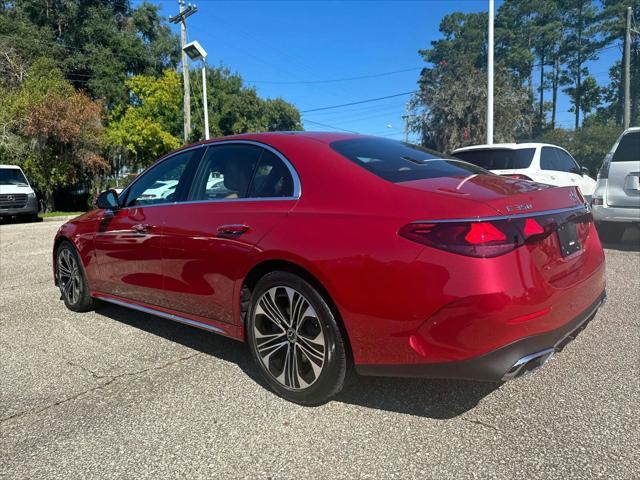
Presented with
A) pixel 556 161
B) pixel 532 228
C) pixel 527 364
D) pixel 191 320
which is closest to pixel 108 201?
pixel 191 320

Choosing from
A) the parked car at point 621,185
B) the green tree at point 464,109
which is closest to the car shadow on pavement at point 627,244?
the parked car at point 621,185

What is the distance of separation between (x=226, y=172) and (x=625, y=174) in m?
6.19

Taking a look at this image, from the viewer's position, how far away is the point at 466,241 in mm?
2242

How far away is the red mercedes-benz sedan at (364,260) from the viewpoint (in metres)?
2.27

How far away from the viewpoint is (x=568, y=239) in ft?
8.75

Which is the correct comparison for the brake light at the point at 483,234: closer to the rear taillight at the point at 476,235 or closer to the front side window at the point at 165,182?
the rear taillight at the point at 476,235

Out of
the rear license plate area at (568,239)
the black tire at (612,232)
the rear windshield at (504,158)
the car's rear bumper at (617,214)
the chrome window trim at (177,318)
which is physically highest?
the rear windshield at (504,158)

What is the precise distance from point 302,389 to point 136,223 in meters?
1.99

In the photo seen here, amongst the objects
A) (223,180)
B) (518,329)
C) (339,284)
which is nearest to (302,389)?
(339,284)

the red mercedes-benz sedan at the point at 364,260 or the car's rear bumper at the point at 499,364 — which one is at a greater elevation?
the red mercedes-benz sedan at the point at 364,260

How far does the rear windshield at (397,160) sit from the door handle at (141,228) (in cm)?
161

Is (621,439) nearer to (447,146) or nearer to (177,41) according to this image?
(447,146)

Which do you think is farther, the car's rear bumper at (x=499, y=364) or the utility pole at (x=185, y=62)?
the utility pole at (x=185, y=62)

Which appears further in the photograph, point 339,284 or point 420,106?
point 420,106
